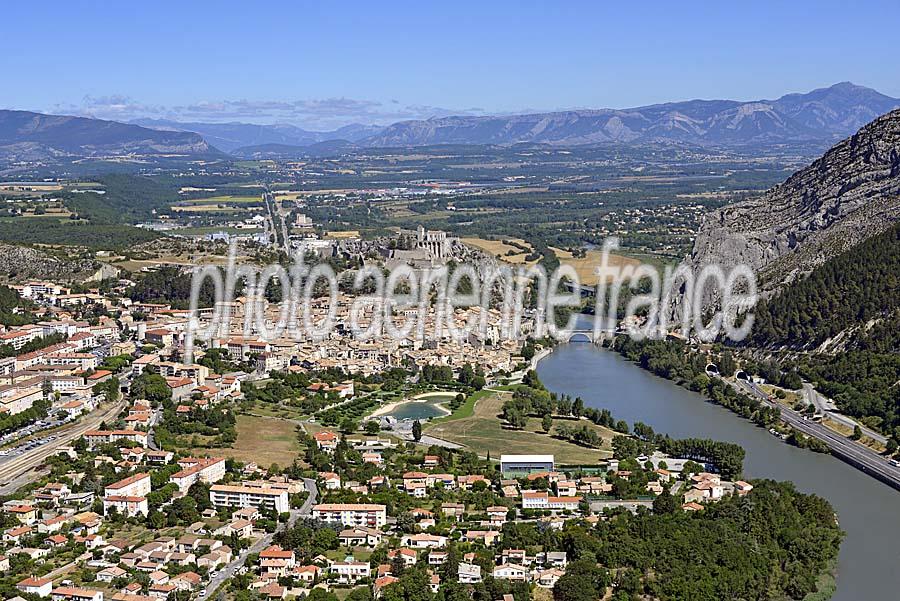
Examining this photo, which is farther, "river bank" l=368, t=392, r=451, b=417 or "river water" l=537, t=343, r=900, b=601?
"river bank" l=368, t=392, r=451, b=417

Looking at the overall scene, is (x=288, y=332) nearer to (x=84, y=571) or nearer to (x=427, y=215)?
(x=84, y=571)

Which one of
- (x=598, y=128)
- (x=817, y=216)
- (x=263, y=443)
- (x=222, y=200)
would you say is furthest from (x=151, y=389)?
(x=598, y=128)

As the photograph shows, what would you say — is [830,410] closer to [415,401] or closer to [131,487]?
[415,401]

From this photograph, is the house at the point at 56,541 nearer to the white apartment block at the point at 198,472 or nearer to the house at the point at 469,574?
the white apartment block at the point at 198,472

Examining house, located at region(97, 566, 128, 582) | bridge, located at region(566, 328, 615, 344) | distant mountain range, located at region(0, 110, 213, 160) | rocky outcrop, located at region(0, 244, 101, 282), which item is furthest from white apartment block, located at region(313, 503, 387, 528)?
distant mountain range, located at region(0, 110, 213, 160)

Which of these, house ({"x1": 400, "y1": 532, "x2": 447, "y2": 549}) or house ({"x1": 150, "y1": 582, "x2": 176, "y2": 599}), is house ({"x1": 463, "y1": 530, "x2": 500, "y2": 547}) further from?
house ({"x1": 150, "y1": 582, "x2": 176, "y2": 599})
